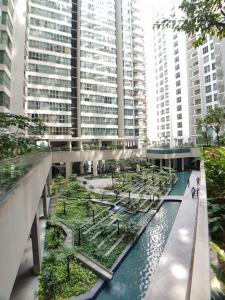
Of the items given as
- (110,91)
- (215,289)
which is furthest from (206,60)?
(215,289)

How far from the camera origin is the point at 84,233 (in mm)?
18703

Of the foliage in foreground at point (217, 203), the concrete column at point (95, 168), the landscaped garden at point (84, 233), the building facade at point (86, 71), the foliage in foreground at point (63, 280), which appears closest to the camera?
the foliage in foreground at point (217, 203)

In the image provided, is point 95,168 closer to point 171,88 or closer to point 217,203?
point 217,203

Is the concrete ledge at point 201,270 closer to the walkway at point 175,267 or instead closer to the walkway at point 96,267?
the walkway at point 175,267

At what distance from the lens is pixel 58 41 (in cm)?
5062

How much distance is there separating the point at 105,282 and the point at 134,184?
2633 cm

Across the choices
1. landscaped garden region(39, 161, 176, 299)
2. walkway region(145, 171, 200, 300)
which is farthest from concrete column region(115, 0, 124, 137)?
walkway region(145, 171, 200, 300)

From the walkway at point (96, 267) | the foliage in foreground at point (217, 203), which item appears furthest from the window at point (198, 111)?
the walkway at point (96, 267)

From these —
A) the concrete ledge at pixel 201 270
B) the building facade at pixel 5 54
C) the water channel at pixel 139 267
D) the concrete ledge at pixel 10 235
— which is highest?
the building facade at pixel 5 54

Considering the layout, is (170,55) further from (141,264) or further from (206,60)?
(141,264)

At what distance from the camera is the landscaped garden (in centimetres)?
1260

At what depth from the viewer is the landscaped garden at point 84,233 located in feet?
41.3

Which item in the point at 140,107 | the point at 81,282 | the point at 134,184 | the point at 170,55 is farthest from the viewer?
the point at 170,55

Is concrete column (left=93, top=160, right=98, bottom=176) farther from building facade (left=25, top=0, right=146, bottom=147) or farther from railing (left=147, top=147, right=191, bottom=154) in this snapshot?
railing (left=147, top=147, right=191, bottom=154)
